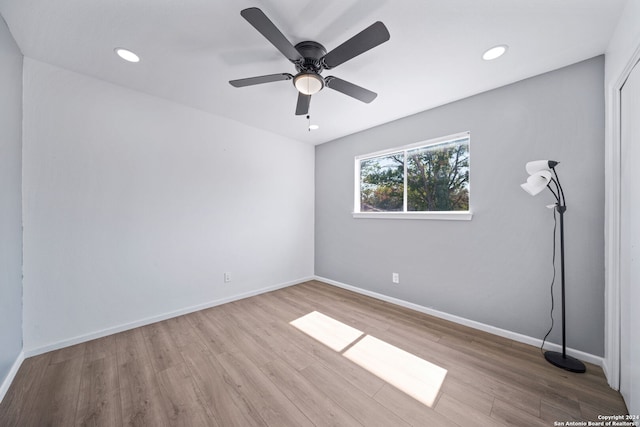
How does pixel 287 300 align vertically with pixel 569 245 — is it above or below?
below

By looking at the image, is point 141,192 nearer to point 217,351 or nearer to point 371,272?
point 217,351

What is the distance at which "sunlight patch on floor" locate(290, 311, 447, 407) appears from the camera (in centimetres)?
166

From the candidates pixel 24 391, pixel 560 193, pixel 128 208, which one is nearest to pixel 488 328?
pixel 560 193

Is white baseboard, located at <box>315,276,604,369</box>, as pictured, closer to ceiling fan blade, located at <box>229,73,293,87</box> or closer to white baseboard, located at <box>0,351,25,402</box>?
ceiling fan blade, located at <box>229,73,293,87</box>

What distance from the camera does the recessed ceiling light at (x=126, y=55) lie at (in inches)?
74.4

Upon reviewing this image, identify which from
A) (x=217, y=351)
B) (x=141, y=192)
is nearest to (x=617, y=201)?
(x=217, y=351)

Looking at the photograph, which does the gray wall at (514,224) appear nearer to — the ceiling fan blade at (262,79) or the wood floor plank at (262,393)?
the ceiling fan blade at (262,79)

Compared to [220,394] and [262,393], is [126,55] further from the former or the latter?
[262,393]

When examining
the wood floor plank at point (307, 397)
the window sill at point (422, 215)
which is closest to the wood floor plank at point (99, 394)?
the wood floor plank at point (307, 397)

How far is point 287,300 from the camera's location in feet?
10.8

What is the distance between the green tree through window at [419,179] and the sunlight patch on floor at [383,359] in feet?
5.50

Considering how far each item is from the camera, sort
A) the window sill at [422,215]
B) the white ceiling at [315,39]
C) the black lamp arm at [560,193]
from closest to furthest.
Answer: the white ceiling at [315,39] < the black lamp arm at [560,193] < the window sill at [422,215]

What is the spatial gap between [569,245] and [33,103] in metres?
4.75

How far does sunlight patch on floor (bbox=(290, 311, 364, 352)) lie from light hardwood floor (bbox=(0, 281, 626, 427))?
10 centimetres
